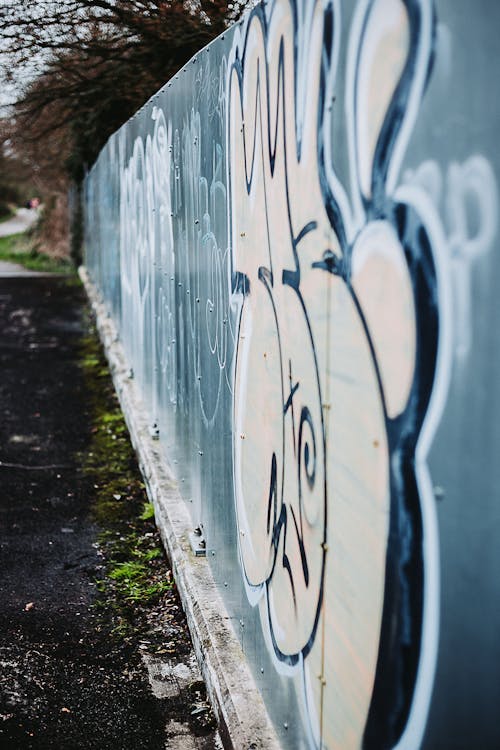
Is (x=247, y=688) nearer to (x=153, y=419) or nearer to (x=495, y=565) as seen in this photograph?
(x=495, y=565)

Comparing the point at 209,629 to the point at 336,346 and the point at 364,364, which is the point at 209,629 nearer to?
the point at 336,346

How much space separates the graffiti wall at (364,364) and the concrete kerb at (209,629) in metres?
0.09

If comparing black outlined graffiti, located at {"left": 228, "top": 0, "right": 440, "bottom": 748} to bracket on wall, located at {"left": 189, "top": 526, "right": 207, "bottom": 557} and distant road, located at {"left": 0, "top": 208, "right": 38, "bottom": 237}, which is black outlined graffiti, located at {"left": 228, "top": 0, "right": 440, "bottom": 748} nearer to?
bracket on wall, located at {"left": 189, "top": 526, "right": 207, "bottom": 557}

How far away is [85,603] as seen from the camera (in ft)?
16.4

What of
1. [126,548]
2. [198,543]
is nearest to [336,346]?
[198,543]

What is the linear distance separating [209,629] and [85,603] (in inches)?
50.8

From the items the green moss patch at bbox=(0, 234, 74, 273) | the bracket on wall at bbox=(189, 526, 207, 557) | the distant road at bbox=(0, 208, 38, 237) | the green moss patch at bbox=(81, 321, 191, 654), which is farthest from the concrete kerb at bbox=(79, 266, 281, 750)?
the distant road at bbox=(0, 208, 38, 237)

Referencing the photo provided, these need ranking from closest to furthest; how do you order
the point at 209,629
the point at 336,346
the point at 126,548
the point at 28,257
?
the point at 336,346 < the point at 209,629 < the point at 126,548 < the point at 28,257

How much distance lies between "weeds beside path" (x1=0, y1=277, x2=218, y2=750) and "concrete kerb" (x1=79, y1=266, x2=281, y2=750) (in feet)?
0.56

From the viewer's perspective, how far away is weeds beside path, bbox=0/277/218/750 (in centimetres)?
380

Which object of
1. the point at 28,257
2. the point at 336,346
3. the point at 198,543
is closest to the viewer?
the point at 336,346

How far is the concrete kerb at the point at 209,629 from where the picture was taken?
10.6 feet

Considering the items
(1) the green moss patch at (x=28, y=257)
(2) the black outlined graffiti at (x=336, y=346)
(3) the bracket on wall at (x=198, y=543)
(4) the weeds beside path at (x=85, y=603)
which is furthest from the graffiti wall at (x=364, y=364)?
(1) the green moss patch at (x=28, y=257)

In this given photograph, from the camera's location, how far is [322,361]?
2.44 meters
